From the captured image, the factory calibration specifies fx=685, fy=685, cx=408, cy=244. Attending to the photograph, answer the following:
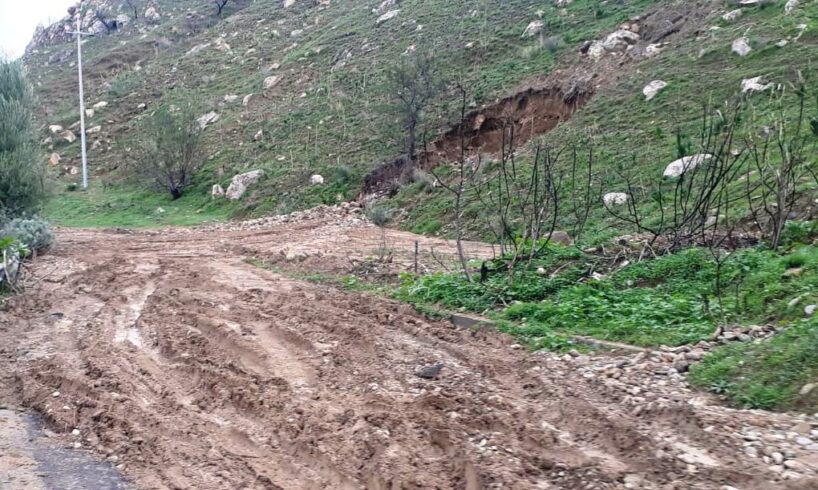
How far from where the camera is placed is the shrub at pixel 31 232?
13422mm

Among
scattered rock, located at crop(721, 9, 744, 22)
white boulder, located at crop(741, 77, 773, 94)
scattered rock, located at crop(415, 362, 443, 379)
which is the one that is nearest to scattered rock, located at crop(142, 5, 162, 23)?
scattered rock, located at crop(721, 9, 744, 22)

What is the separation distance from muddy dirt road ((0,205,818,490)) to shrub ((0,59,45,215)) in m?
7.76

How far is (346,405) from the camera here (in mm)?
5180

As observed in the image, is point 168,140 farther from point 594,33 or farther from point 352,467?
point 352,467

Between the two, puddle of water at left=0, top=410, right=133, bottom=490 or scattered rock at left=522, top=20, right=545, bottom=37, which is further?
scattered rock at left=522, top=20, right=545, bottom=37

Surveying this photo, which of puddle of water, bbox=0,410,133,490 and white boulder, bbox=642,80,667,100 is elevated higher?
white boulder, bbox=642,80,667,100

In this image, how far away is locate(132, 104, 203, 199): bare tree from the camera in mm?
26156

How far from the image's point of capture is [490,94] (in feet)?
78.2

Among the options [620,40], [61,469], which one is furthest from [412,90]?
[61,469]

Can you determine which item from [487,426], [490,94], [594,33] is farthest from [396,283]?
[594,33]

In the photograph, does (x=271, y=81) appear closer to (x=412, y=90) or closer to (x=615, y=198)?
(x=412, y=90)

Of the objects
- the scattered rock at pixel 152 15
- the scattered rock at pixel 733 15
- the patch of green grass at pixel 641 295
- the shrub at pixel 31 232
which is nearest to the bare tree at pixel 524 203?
the patch of green grass at pixel 641 295

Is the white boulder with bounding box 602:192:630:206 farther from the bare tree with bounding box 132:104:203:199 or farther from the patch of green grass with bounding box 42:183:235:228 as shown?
the bare tree with bounding box 132:104:203:199

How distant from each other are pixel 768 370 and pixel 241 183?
21.6 m
